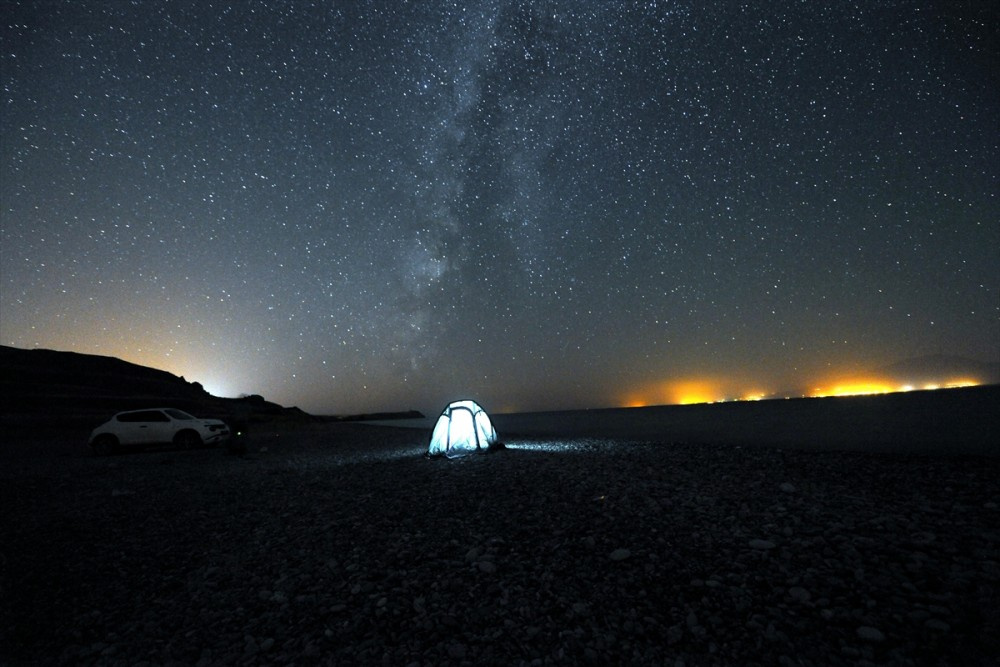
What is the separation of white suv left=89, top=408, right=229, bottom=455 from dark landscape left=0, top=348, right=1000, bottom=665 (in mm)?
11709

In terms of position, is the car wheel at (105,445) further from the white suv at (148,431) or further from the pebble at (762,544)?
the pebble at (762,544)

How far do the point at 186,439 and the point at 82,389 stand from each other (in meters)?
67.1

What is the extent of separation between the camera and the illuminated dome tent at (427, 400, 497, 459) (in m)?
17.8

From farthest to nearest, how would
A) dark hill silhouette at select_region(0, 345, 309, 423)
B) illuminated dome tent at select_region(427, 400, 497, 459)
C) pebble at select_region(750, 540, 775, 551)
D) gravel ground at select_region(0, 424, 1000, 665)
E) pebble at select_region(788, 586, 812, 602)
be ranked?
1. dark hill silhouette at select_region(0, 345, 309, 423)
2. illuminated dome tent at select_region(427, 400, 497, 459)
3. pebble at select_region(750, 540, 775, 551)
4. pebble at select_region(788, 586, 812, 602)
5. gravel ground at select_region(0, 424, 1000, 665)

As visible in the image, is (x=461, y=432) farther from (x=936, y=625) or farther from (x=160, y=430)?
(x=160, y=430)

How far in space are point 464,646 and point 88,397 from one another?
83.0m

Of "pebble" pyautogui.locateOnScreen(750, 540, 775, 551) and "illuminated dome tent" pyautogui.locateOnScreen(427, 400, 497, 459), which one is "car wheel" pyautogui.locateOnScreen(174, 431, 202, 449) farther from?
"pebble" pyautogui.locateOnScreen(750, 540, 775, 551)

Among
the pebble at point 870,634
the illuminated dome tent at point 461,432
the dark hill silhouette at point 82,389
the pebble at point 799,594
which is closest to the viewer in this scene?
the pebble at point 870,634

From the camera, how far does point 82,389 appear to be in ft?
220

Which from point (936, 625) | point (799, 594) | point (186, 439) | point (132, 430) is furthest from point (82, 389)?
point (936, 625)

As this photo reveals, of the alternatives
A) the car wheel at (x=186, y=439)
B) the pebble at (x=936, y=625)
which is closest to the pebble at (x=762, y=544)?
the pebble at (x=936, y=625)

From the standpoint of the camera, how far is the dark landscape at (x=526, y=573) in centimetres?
405

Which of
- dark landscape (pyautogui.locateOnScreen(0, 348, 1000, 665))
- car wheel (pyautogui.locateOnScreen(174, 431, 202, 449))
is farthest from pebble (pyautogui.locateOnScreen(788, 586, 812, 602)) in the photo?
car wheel (pyautogui.locateOnScreen(174, 431, 202, 449))

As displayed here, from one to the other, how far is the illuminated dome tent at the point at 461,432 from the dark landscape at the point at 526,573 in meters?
6.76
